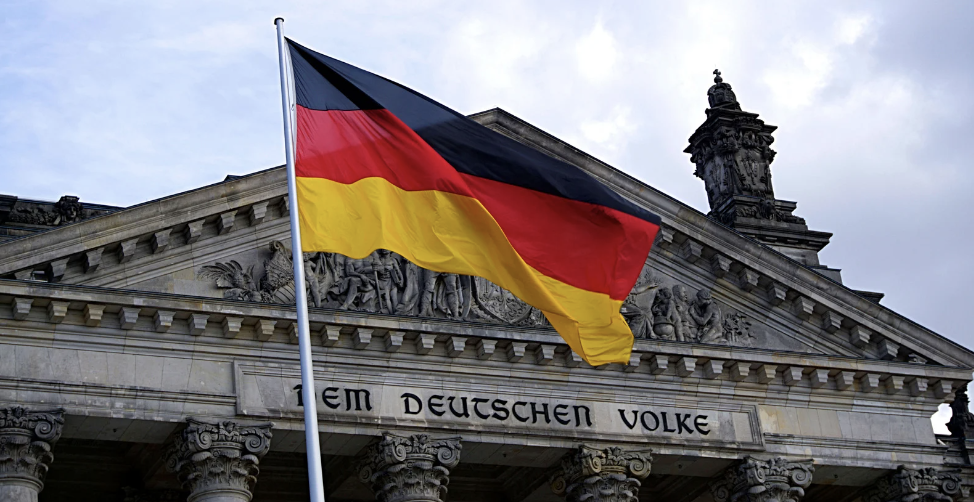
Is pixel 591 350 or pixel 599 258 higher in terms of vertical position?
pixel 599 258

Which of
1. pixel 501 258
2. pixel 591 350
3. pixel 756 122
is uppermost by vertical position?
pixel 756 122

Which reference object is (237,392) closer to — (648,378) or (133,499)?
(133,499)

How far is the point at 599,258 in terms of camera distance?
Answer: 21.7 m

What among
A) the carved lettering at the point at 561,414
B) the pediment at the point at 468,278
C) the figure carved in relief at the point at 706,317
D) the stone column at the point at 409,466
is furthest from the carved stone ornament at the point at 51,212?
the figure carved in relief at the point at 706,317

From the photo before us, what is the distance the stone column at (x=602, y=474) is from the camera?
97.5 ft

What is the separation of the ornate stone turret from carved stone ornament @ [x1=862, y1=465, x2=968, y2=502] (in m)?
5.14

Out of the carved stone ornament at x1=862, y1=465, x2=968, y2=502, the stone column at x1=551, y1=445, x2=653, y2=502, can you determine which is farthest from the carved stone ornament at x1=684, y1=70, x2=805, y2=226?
the stone column at x1=551, y1=445, x2=653, y2=502

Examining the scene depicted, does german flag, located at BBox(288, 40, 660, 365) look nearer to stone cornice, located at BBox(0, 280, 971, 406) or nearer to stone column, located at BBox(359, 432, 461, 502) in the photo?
stone cornice, located at BBox(0, 280, 971, 406)

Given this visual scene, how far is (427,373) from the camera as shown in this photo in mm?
29344

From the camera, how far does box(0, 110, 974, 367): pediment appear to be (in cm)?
2777

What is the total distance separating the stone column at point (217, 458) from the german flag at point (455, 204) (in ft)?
25.9

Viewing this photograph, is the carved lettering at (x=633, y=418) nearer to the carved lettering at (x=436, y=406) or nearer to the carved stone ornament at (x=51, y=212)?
the carved lettering at (x=436, y=406)

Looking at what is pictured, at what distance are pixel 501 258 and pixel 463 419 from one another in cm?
873

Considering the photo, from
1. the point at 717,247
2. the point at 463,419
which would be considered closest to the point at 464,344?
the point at 463,419
